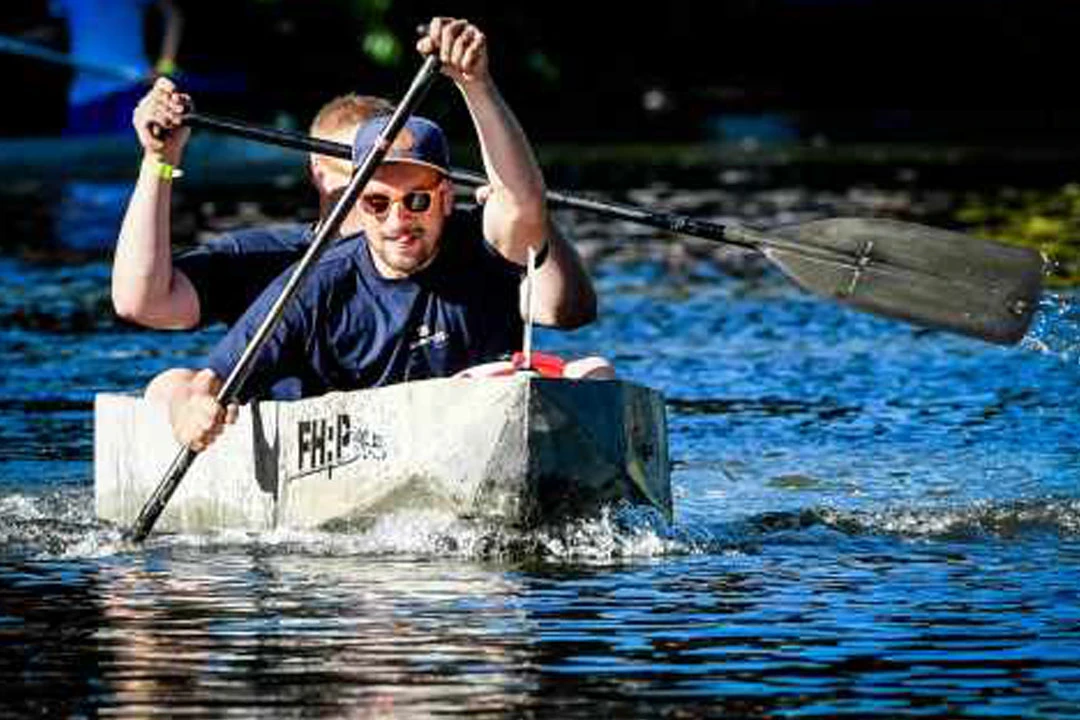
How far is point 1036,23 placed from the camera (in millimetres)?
58844

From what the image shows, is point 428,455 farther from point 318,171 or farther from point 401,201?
point 318,171

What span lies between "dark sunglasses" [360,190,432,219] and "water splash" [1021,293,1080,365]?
4.27 meters

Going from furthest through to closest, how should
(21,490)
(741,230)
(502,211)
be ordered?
(21,490), (741,230), (502,211)

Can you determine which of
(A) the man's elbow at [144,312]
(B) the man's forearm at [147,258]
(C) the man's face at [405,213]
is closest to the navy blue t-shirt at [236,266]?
(A) the man's elbow at [144,312]

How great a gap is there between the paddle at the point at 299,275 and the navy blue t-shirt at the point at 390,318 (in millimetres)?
105

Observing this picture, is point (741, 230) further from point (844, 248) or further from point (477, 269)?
point (477, 269)

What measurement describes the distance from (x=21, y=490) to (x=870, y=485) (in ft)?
11.1

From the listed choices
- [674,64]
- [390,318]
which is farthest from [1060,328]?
[674,64]

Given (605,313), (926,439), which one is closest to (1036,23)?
(605,313)

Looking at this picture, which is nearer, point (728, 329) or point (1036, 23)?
point (728, 329)

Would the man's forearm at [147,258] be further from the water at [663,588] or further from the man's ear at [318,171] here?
the man's ear at [318,171]

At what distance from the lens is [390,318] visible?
41.5ft

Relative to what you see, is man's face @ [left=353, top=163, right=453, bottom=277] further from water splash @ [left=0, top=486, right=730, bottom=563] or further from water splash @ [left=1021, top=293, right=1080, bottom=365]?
water splash @ [left=1021, top=293, right=1080, bottom=365]

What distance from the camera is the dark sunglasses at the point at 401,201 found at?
12.4 meters
